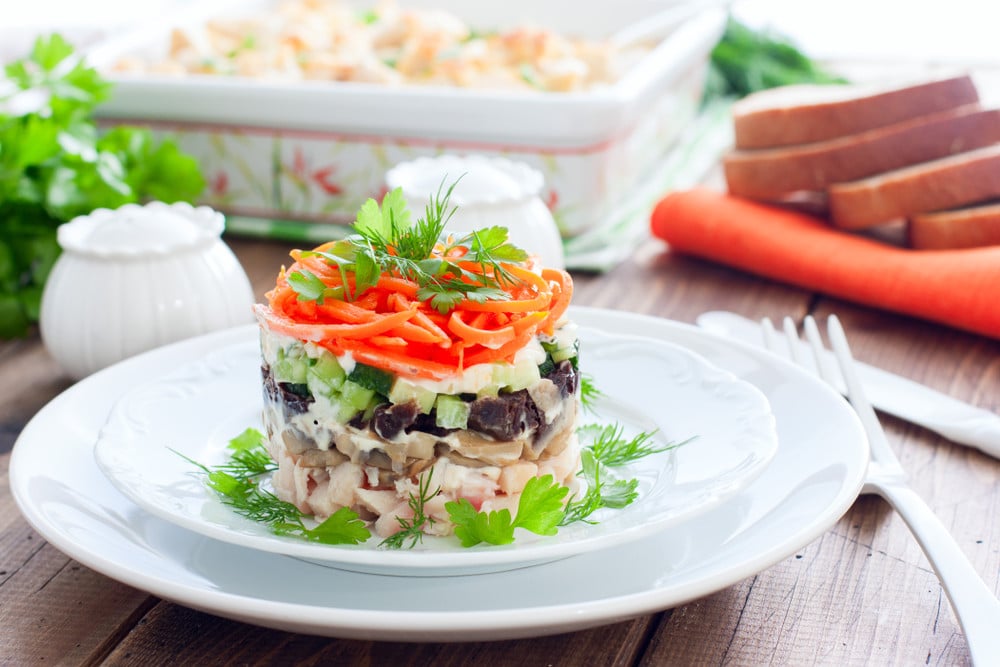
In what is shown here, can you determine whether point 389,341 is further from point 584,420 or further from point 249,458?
point 584,420

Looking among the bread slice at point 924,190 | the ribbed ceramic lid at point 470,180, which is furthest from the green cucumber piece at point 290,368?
the bread slice at point 924,190

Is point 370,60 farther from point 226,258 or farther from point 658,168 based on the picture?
point 226,258

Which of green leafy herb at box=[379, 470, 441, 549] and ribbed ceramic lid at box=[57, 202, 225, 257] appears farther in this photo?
ribbed ceramic lid at box=[57, 202, 225, 257]

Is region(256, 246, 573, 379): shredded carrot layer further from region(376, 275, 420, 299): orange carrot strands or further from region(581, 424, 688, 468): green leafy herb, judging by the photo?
region(581, 424, 688, 468): green leafy herb

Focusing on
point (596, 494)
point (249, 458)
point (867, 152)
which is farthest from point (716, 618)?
point (867, 152)

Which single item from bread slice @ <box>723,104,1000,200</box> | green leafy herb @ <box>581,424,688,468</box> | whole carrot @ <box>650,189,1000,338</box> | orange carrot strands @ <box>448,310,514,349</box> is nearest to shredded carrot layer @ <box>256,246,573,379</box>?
orange carrot strands @ <box>448,310,514,349</box>

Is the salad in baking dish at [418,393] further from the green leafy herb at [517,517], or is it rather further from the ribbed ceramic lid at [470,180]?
the ribbed ceramic lid at [470,180]

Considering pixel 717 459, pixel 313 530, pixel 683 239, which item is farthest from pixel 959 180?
pixel 313 530
